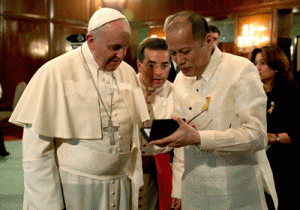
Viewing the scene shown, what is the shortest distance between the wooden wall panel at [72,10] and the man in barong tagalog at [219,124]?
10112 millimetres

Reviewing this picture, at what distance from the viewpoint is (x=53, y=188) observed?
168 cm

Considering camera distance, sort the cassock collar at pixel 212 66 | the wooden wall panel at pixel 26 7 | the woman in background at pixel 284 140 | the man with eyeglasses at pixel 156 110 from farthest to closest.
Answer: the wooden wall panel at pixel 26 7 → the woman in background at pixel 284 140 → the man with eyeglasses at pixel 156 110 → the cassock collar at pixel 212 66

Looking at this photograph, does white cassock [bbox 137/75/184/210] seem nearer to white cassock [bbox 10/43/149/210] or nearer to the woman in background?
white cassock [bbox 10/43/149/210]

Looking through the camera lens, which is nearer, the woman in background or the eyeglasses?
the eyeglasses

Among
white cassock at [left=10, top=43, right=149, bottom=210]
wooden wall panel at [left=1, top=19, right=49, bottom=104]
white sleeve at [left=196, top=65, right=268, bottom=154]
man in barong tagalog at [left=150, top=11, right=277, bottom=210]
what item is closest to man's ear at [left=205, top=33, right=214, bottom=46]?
man in barong tagalog at [left=150, top=11, right=277, bottom=210]

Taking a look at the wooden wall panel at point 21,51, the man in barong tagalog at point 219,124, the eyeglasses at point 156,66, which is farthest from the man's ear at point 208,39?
the wooden wall panel at point 21,51

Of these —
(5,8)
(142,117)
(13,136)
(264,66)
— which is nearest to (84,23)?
(5,8)

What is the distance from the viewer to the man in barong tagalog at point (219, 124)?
158 centimetres

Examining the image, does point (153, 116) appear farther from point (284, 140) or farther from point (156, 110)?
point (284, 140)

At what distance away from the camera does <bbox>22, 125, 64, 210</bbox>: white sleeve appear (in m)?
1.65

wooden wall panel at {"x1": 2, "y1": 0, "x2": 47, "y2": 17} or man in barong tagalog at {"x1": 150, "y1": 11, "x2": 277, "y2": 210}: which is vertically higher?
wooden wall panel at {"x1": 2, "y1": 0, "x2": 47, "y2": 17}

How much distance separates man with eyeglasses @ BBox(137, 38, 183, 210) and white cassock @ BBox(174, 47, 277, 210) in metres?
0.51

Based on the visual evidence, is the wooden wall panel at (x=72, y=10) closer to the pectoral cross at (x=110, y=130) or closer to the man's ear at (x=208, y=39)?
the pectoral cross at (x=110, y=130)

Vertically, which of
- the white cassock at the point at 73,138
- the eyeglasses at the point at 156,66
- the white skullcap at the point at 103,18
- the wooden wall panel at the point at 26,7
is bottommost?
the white cassock at the point at 73,138
